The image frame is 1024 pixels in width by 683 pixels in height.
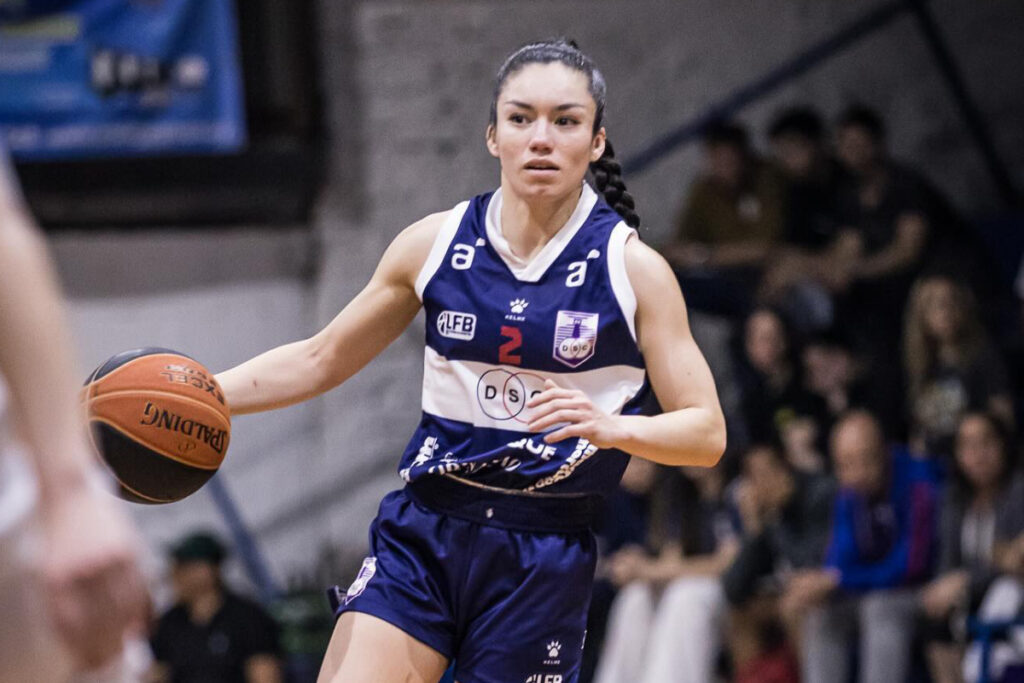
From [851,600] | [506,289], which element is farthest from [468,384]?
[851,600]

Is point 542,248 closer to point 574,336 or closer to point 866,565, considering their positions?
point 574,336

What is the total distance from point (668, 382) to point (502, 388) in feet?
1.17

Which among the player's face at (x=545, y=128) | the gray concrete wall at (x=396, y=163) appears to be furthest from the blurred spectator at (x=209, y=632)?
the player's face at (x=545, y=128)

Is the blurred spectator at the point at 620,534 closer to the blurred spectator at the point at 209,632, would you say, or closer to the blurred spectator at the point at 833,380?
the blurred spectator at the point at 833,380

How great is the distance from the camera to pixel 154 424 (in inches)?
131

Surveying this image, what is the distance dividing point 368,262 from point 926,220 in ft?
10.6

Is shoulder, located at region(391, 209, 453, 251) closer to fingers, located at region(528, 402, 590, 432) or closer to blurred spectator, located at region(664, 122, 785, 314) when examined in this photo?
fingers, located at region(528, 402, 590, 432)

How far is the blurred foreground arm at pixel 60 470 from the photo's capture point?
1.44 metres

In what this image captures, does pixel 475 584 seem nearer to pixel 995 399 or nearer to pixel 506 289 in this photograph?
pixel 506 289

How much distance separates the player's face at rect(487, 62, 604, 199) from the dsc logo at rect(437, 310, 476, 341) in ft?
0.98

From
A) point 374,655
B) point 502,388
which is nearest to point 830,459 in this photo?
point 502,388

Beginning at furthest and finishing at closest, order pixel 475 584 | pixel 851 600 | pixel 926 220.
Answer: pixel 926 220 → pixel 851 600 → pixel 475 584

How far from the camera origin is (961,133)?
9.20 m

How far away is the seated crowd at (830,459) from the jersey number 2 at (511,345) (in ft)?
10.5
